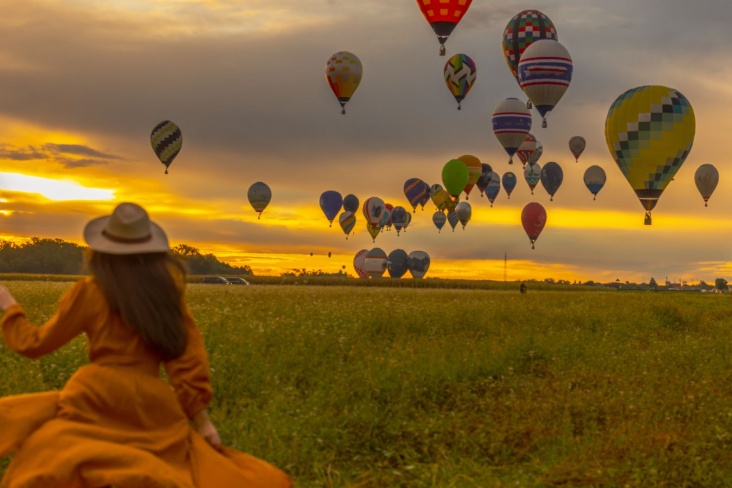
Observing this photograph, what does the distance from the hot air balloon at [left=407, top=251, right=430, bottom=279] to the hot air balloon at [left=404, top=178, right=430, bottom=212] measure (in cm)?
1108

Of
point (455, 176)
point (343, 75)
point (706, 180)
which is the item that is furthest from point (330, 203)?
point (706, 180)

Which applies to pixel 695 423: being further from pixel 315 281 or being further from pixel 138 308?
pixel 315 281

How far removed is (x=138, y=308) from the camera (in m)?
6.11

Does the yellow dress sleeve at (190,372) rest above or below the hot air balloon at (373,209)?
below

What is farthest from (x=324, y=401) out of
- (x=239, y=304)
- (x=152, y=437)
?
(x=239, y=304)

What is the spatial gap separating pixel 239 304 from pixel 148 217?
1880cm

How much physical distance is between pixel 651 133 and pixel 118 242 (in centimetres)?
3431

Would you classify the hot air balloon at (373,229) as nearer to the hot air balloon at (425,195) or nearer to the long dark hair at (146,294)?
the hot air balloon at (425,195)

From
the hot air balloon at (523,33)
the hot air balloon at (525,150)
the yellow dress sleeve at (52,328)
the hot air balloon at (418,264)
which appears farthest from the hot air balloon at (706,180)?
the yellow dress sleeve at (52,328)

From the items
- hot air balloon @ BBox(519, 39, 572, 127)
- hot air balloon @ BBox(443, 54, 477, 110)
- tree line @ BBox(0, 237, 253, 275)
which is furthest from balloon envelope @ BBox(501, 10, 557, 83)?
tree line @ BBox(0, 237, 253, 275)

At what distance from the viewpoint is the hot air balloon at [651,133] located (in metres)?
37.1

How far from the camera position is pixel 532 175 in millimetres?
78750

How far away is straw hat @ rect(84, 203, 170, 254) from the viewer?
612 centimetres

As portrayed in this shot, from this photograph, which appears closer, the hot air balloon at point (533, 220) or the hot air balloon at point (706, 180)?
the hot air balloon at point (706, 180)
